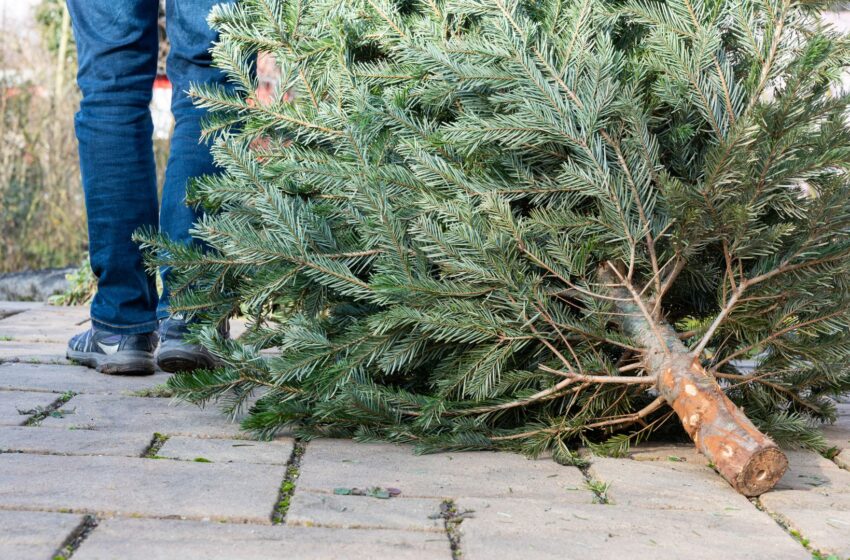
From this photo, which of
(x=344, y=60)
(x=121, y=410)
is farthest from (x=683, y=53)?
(x=121, y=410)

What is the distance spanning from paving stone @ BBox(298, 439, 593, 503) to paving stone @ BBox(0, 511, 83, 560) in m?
0.48

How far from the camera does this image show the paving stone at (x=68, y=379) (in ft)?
9.25

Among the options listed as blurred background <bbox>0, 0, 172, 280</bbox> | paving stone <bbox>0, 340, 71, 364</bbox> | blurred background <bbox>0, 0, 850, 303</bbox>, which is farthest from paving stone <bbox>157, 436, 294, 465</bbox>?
blurred background <bbox>0, 0, 172, 280</bbox>

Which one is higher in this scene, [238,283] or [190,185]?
[190,185]

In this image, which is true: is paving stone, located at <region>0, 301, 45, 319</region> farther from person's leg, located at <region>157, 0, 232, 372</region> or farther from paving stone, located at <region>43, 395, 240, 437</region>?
paving stone, located at <region>43, 395, 240, 437</region>

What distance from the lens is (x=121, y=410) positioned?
2.54 meters

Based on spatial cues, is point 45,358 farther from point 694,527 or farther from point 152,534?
point 694,527

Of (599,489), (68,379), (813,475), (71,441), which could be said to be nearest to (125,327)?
(68,379)

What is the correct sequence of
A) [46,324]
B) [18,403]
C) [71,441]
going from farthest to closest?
1. [46,324]
2. [18,403]
3. [71,441]

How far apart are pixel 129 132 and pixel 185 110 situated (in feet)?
0.74

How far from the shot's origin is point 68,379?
9.72 feet

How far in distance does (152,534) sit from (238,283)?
1.11m

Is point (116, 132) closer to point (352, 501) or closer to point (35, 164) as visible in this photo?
point (352, 501)

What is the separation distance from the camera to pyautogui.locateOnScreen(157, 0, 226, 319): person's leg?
291 cm
